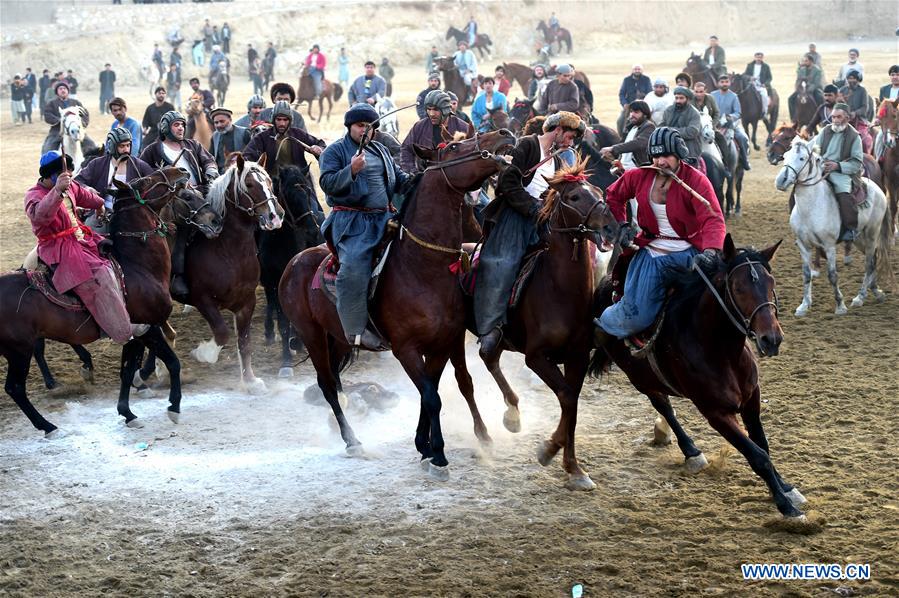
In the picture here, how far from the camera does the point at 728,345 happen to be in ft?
22.1

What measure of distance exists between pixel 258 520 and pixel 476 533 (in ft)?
5.16

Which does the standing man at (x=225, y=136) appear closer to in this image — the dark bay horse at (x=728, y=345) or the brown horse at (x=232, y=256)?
the brown horse at (x=232, y=256)

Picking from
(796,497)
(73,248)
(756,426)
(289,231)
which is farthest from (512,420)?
(73,248)

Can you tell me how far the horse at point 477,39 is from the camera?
49656 millimetres

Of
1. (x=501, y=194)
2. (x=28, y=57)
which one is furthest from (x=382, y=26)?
(x=501, y=194)

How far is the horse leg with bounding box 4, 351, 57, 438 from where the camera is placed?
874 centimetres

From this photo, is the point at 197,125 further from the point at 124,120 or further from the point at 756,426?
the point at 756,426

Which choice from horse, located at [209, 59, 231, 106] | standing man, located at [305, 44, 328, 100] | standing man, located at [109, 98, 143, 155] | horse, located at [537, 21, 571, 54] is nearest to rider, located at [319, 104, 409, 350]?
standing man, located at [109, 98, 143, 155]

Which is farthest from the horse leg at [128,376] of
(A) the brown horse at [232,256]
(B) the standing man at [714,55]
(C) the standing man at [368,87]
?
(B) the standing man at [714,55]

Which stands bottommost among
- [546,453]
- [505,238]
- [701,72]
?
[546,453]

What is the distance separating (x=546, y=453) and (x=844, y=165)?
6.42 metres

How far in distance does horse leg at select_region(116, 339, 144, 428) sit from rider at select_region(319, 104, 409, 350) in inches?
99.4

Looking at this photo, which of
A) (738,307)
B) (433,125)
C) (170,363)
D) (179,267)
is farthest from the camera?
(433,125)

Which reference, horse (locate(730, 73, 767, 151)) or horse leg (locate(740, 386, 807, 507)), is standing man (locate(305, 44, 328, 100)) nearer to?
horse (locate(730, 73, 767, 151))
